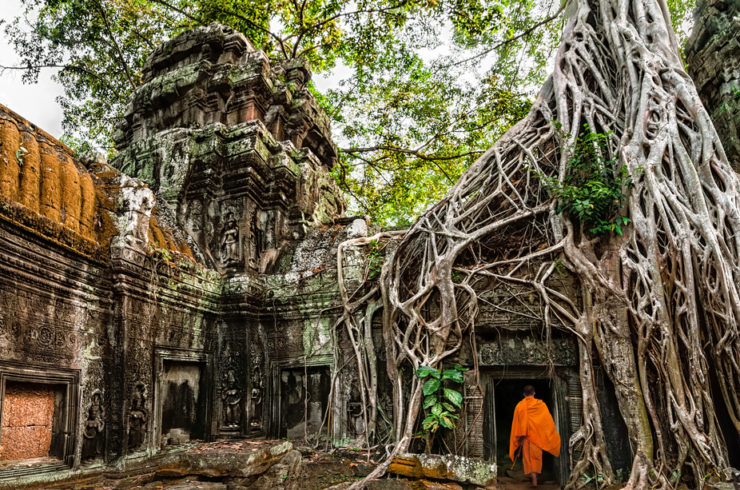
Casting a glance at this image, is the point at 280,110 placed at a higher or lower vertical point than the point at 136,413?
higher

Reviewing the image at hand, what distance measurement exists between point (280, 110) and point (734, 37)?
21.6 feet

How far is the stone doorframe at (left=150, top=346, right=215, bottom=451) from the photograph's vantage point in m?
4.65

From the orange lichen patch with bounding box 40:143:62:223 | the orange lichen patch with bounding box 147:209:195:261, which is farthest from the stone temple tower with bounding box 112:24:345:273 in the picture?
the orange lichen patch with bounding box 40:143:62:223

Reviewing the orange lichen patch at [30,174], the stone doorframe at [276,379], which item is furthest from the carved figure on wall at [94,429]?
the stone doorframe at [276,379]

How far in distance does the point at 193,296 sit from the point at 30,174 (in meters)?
2.00

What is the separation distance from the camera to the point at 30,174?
3.99 m

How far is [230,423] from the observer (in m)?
5.40

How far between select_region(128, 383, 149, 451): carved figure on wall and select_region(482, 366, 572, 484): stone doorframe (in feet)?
10.7

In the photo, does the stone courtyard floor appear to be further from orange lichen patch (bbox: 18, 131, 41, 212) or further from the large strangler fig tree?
orange lichen patch (bbox: 18, 131, 41, 212)

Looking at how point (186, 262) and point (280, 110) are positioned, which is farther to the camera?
point (280, 110)

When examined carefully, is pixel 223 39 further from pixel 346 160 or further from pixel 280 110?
pixel 346 160

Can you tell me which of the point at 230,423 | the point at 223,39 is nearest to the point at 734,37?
the point at 223,39

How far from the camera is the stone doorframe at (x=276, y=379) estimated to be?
18.2 feet

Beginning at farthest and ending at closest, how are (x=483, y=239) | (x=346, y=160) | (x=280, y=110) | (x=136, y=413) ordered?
(x=346, y=160) → (x=280, y=110) → (x=483, y=239) → (x=136, y=413)
